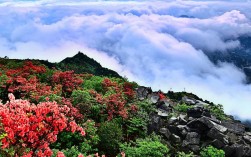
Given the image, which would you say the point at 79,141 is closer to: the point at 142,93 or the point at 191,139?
the point at 191,139

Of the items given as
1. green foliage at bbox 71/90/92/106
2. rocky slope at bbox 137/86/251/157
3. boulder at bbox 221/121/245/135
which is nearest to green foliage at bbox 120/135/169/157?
rocky slope at bbox 137/86/251/157

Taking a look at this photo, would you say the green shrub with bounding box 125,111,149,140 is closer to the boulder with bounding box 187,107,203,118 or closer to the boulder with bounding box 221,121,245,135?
the boulder with bounding box 187,107,203,118

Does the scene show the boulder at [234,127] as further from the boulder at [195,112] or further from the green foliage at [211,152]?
the green foliage at [211,152]

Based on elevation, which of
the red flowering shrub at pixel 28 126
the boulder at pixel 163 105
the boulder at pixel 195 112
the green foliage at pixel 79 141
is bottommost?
the boulder at pixel 163 105

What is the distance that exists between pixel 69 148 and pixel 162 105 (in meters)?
12.2

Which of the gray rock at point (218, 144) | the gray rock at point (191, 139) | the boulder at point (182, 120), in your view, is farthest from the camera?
the boulder at point (182, 120)

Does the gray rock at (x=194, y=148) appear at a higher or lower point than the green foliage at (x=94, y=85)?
lower

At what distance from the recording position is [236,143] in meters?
24.4

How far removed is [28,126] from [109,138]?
10635 millimetres

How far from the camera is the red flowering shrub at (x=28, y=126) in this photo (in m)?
10.2

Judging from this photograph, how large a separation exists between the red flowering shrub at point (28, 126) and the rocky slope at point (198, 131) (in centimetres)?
1379

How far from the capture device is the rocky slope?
77.1 ft

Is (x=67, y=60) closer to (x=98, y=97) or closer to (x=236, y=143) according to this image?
(x=98, y=97)

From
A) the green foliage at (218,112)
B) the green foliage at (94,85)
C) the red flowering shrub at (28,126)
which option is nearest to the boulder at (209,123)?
the green foliage at (218,112)
